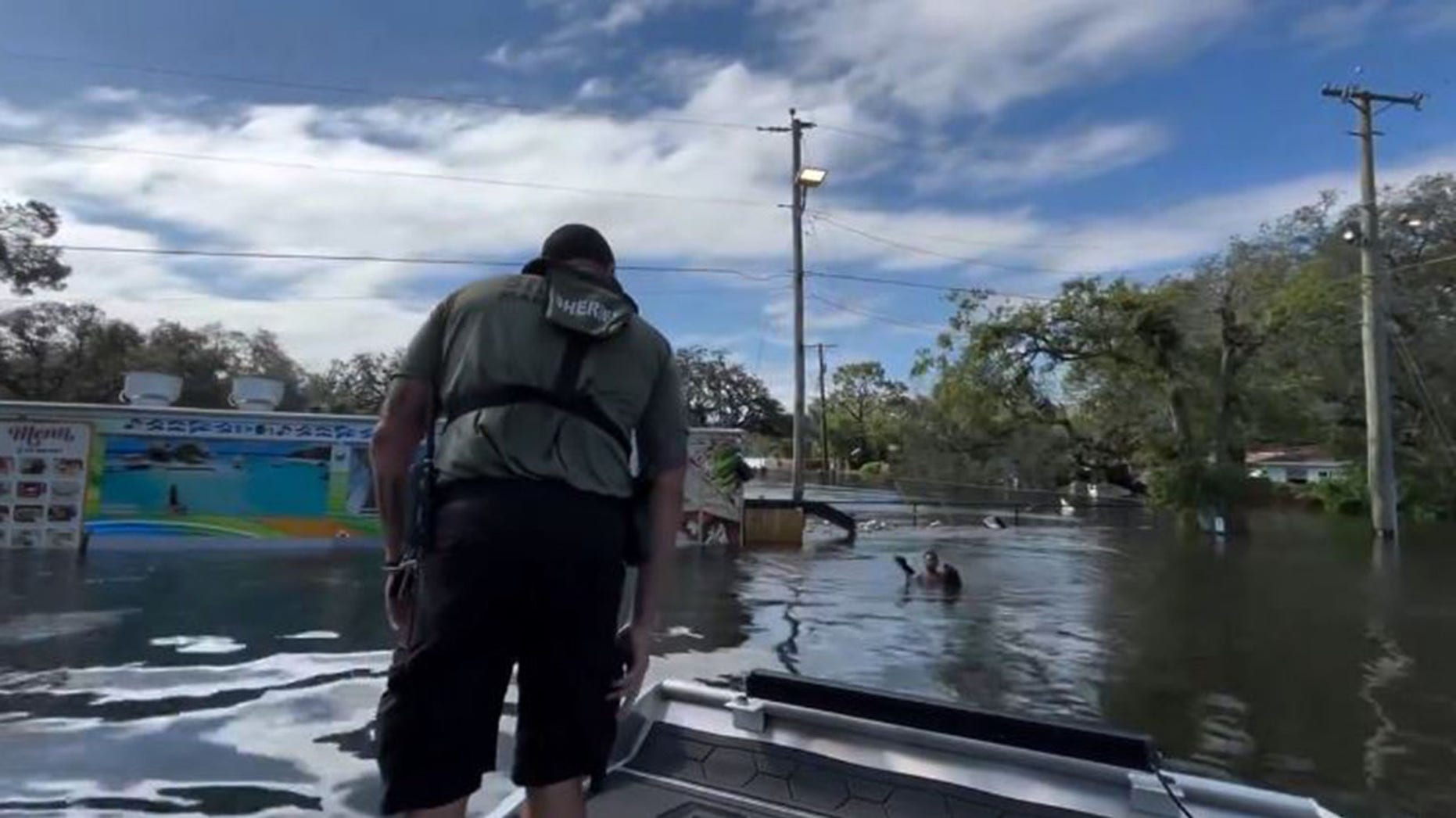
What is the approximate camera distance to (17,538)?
1467 cm

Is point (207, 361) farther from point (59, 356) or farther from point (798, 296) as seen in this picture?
point (798, 296)

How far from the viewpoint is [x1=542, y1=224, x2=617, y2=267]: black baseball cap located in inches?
93.0

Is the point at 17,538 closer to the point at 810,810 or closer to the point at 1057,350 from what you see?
the point at 810,810

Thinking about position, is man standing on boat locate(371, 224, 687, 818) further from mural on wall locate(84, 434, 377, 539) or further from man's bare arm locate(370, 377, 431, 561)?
mural on wall locate(84, 434, 377, 539)

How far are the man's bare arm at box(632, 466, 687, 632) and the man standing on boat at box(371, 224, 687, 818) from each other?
2 centimetres

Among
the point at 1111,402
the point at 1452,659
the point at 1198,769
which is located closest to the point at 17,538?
the point at 1198,769

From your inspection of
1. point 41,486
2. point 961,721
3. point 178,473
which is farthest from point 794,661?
point 41,486

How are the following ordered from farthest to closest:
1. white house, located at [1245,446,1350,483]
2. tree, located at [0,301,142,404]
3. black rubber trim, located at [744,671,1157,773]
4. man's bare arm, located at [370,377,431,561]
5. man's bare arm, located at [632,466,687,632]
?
white house, located at [1245,446,1350,483]
tree, located at [0,301,142,404]
black rubber trim, located at [744,671,1157,773]
man's bare arm, located at [632,466,687,632]
man's bare arm, located at [370,377,431,561]

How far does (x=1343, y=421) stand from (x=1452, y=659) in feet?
81.6

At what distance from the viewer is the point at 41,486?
14.7 metres

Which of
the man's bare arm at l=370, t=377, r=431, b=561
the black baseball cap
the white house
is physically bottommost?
the man's bare arm at l=370, t=377, r=431, b=561

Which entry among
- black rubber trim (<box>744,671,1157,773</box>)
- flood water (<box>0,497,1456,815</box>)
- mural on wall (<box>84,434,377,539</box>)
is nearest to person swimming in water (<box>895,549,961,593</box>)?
flood water (<box>0,497,1456,815</box>)

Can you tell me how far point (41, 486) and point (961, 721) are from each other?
15304mm

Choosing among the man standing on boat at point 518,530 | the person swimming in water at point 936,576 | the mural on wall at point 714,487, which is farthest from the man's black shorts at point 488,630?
the mural on wall at point 714,487
